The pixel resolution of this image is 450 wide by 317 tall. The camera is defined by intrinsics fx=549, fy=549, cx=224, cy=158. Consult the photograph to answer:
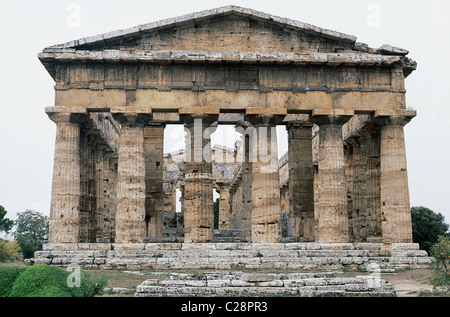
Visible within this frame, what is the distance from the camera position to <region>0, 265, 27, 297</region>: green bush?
10852 millimetres

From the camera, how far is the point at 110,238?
31969 millimetres

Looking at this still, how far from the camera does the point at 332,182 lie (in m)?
23.4

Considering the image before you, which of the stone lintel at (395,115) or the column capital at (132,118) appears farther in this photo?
the stone lintel at (395,115)

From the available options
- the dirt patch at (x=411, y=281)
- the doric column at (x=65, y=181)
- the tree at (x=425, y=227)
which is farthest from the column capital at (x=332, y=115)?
the tree at (x=425, y=227)

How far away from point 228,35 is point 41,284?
52.0 feet

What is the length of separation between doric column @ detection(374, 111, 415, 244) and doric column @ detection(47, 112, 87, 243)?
1284cm

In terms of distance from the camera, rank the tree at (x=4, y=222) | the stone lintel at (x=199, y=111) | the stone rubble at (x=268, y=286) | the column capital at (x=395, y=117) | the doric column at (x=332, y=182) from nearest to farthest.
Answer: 1. the stone rubble at (x=268, y=286)
2. the stone lintel at (x=199, y=111)
3. the doric column at (x=332, y=182)
4. the column capital at (x=395, y=117)
5. the tree at (x=4, y=222)

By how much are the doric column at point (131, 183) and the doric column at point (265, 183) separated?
15.6ft

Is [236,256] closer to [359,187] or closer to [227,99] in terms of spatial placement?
[227,99]

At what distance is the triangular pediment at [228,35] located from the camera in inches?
915

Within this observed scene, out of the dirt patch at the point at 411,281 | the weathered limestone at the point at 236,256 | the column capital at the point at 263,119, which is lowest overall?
the dirt patch at the point at 411,281

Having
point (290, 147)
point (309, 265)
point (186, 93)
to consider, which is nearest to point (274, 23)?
point (186, 93)

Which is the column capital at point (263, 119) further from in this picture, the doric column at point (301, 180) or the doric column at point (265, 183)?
the doric column at point (301, 180)

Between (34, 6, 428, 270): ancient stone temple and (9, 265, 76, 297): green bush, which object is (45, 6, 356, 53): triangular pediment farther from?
(9, 265, 76, 297): green bush
